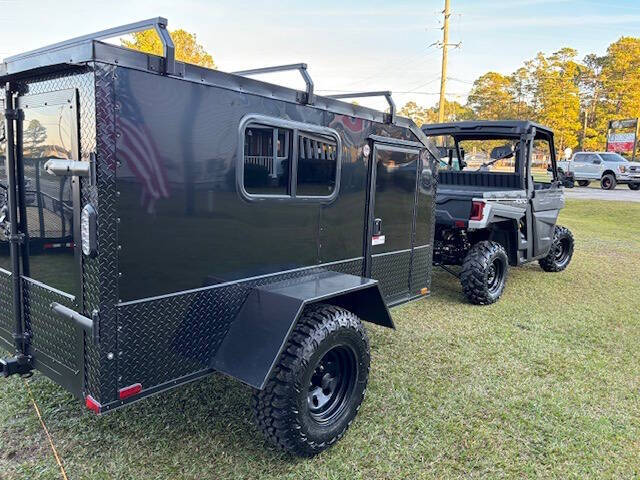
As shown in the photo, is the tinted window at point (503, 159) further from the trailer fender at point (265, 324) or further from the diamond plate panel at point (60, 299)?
the diamond plate panel at point (60, 299)

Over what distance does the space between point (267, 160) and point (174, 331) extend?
1149 millimetres

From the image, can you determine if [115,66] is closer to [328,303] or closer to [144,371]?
[144,371]

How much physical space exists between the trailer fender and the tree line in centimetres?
3056

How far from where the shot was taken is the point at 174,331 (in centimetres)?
258

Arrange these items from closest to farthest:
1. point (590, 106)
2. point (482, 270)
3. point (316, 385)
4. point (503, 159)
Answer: point (316, 385) < point (482, 270) < point (503, 159) < point (590, 106)

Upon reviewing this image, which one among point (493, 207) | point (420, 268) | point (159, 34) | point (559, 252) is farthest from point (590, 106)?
point (159, 34)

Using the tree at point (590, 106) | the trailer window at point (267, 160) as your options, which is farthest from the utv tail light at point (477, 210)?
the tree at point (590, 106)

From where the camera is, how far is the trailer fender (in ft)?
8.61

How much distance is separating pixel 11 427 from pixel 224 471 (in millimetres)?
1410

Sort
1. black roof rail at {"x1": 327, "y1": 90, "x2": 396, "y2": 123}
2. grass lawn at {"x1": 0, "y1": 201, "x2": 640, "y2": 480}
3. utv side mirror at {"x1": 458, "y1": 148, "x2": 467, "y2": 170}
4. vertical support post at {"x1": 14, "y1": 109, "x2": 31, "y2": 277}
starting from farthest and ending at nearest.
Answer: utv side mirror at {"x1": 458, "y1": 148, "x2": 467, "y2": 170}, black roof rail at {"x1": 327, "y1": 90, "x2": 396, "y2": 123}, grass lawn at {"x1": 0, "y1": 201, "x2": 640, "y2": 480}, vertical support post at {"x1": 14, "y1": 109, "x2": 31, "y2": 277}

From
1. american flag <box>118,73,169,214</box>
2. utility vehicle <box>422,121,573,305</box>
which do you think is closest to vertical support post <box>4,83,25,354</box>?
american flag <box>118,73,169,214</box>

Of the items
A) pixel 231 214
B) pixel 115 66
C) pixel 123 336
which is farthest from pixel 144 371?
pixel 115 66

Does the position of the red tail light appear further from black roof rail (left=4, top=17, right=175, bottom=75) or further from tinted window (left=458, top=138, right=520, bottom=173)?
tinted window (left=458, top=138, right=520, bottom=173)

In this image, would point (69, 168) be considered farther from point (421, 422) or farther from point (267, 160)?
point (421, 422)
